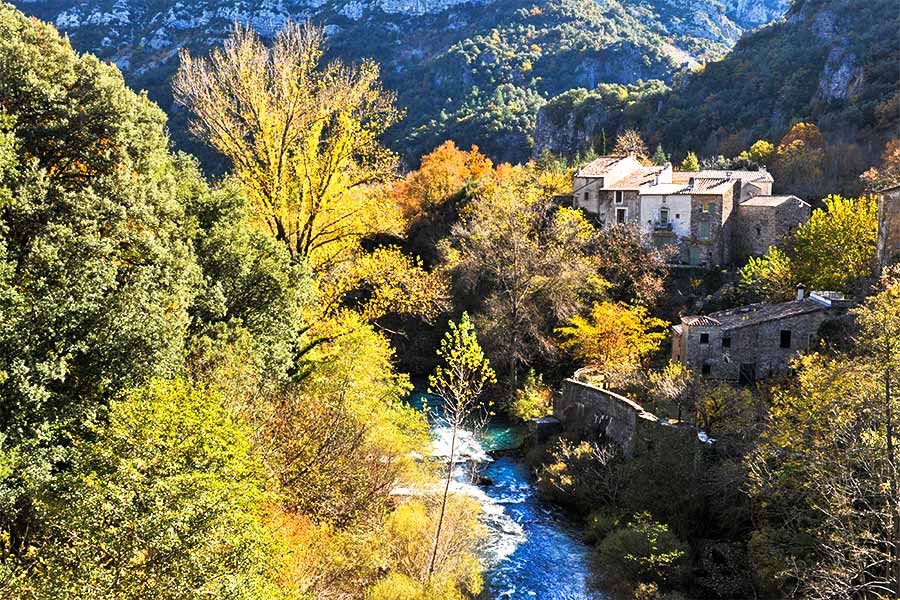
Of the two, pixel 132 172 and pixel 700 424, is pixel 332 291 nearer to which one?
pixel 132 172

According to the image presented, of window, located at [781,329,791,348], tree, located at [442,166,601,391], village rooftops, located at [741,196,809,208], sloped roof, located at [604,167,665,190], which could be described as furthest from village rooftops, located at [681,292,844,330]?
sloped roof, located at [604,167,665,190]

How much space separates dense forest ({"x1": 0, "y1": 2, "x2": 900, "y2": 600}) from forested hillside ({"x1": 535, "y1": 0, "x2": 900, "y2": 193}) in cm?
3839

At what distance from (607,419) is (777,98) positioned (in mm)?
54105

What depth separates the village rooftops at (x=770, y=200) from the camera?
4081cm

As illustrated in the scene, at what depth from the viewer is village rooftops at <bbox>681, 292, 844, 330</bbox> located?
2798 cm

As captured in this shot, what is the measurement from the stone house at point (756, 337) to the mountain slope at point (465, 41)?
57.4m

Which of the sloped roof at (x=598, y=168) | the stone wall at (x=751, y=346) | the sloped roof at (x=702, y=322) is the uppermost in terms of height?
the sloped roof at (x=598, y=168)

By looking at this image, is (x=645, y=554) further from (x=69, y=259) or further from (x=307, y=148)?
(x=69, y=259)

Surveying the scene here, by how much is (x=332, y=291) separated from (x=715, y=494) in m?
12.8

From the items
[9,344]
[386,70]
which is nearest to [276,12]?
[386,70]

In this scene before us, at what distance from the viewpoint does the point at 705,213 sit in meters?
41.9

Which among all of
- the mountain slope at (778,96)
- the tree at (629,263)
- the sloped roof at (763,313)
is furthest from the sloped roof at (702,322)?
the mountain slope at (778,96)

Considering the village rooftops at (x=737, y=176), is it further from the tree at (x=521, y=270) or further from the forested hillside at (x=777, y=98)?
the forested hillside at (x=777, y=98)

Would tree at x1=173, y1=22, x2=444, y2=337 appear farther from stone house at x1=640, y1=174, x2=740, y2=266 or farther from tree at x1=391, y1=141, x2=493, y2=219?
tree at x1=391, y1=141, x2=493, y2=219
